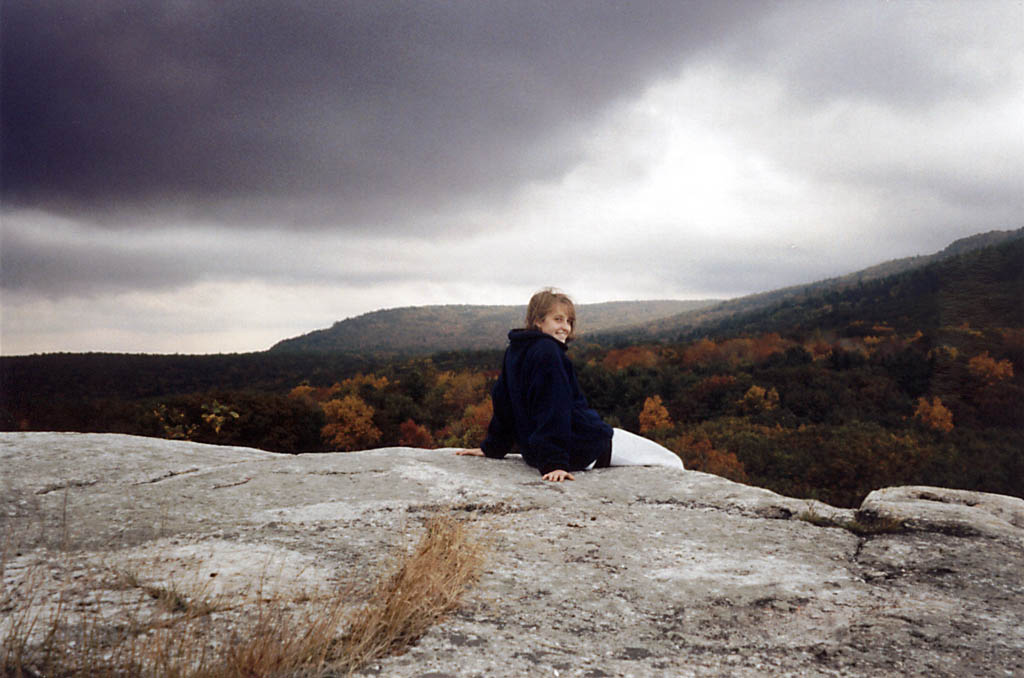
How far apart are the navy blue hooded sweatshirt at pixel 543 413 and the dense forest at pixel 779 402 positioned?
286cm

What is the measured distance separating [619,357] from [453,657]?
85.9ft

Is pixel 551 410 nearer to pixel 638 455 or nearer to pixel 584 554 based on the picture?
pixel 638 455

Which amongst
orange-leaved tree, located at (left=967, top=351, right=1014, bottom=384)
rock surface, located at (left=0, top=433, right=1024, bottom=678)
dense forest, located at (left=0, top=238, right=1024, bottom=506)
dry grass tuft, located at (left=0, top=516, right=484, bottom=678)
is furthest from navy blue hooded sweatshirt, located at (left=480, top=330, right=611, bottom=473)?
orange-leaved tree, located at (left=967, top=351, right=1014, bottom=384)

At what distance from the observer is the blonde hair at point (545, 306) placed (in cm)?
415

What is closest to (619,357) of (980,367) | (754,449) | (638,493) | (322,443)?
(754,449)

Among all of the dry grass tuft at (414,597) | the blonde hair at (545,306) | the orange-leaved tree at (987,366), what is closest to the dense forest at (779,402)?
the orange-leaved tree at (987,366)

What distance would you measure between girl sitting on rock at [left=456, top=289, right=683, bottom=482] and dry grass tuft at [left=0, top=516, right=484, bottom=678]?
1.93m

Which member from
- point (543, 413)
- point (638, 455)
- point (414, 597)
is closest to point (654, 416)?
point (638, 455)

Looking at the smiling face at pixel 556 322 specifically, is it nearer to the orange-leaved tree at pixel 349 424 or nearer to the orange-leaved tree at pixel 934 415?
the orange-leaved tree at pixel 934 415

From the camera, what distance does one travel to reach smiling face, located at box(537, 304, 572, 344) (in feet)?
13.5

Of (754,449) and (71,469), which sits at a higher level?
(71,469)

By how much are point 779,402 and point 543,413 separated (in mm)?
16668

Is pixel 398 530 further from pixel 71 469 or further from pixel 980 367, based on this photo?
pixel 980 367

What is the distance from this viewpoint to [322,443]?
18.0 metres
